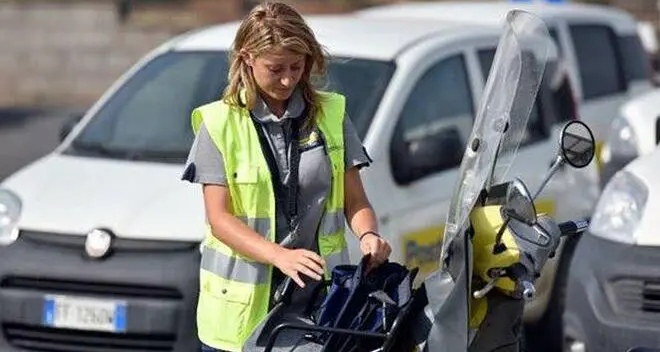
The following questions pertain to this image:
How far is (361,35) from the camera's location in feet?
24.9

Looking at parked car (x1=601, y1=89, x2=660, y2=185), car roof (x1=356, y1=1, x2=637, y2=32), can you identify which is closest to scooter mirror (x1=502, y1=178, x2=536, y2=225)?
parked car (x1=601, y1=89, x2=660, y2=185)

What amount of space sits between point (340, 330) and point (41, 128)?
16.6 meters

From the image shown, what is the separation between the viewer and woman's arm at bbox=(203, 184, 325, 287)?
4.03m

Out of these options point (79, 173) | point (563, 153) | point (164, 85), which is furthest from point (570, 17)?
point (563, 153)

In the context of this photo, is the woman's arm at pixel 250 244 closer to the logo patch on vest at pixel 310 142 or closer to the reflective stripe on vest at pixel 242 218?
the reflective stripe on vest at pixel 242 218

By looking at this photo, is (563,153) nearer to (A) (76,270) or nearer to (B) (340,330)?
(B) (340,330)

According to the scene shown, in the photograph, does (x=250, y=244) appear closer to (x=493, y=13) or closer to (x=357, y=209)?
(x=357, y=209)

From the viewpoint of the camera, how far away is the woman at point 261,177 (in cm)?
423

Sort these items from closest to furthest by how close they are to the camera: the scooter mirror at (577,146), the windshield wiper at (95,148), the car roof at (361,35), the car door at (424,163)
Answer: the scooter mirror at (577,146) < the car door at (424,163) < the windshield wiper at (95,148) < the car roof at (361,35)

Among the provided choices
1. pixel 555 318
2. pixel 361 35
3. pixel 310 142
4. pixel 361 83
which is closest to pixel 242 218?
pixel 310 142

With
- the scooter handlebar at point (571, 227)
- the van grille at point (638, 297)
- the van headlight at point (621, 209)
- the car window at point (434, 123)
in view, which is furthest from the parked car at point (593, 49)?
the scooter handlebar at point (571, 227)

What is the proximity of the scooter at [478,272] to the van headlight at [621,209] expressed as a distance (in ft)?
6.90

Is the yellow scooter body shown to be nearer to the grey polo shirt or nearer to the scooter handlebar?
the scooter handlebar

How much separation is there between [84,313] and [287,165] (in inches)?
82.7
